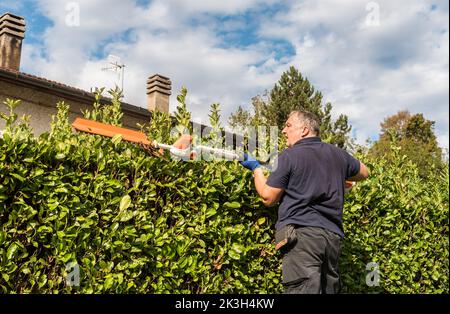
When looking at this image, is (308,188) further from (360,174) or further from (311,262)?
(360,174)

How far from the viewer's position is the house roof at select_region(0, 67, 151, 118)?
1379cm

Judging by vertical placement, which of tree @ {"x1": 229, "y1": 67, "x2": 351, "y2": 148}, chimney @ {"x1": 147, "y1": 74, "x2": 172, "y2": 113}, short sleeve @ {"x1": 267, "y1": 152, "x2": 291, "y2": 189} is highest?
tree @ {"x1": 229, "y1": 67, "x2": 351, "y2": 148}

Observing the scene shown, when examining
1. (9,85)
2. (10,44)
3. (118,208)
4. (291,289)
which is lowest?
(291,289)

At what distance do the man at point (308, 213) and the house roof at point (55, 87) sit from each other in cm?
1279

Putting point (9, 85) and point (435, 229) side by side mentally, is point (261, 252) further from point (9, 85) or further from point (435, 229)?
point (9, 85)

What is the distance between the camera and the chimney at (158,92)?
18.5 meters

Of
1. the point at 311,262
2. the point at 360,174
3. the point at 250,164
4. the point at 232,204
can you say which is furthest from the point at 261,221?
the point at 360,174

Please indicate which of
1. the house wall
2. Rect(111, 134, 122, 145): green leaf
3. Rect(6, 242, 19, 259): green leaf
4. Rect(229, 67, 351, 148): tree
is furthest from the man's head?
Rect(229, 67, 351, 148): tree

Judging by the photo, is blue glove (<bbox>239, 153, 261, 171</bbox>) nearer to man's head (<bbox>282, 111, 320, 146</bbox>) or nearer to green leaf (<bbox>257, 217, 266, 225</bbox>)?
man's head (<bbox>282, 111, 320, 146</bbox>)

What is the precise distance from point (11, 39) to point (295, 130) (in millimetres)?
15162

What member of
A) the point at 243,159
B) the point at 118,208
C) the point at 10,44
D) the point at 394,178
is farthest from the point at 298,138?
the point at 10,44

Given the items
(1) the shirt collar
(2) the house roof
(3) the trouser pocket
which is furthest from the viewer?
(2) the house roof

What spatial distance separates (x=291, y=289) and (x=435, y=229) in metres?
3.37

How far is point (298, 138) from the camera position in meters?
3.57
